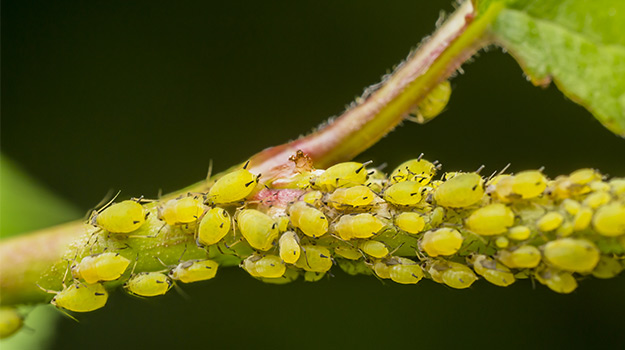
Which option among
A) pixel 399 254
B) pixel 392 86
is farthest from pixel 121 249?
pixel 392 86

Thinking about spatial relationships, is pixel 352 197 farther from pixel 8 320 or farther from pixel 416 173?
pixel 8 320

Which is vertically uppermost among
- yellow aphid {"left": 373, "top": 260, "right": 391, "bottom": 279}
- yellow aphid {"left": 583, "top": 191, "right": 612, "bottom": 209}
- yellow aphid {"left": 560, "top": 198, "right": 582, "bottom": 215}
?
yellow aphid {"left": 373, "top": 260, "right": 391, "bottom": 279}

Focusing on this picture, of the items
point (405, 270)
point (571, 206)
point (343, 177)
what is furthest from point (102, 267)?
point (571, 206)

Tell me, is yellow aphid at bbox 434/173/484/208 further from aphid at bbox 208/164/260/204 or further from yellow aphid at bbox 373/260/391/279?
aphid at bbox 208/164/260/204

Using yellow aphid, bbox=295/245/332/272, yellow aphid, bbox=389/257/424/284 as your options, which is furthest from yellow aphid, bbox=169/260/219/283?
yellow aphid, bbox=389/257/424/284

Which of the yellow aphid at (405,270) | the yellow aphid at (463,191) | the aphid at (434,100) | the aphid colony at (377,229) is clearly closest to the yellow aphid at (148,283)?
the aphid colony at (377,229)

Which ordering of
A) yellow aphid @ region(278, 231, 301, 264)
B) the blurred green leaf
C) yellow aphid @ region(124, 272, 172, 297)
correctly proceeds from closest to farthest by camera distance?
yellow aphid @ region(278, 231, 301, 264) < yellow aphid @ region(124, 272, 172, 297) < the blurred green leaf

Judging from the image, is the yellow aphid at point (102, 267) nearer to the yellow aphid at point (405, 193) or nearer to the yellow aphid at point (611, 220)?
the yellow aphid at point (405, 193)
